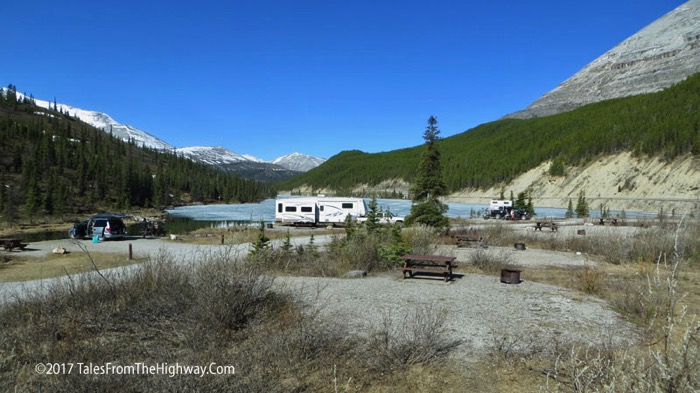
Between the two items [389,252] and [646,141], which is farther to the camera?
[646,141]

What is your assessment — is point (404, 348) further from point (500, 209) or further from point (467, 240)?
point (500, 209)

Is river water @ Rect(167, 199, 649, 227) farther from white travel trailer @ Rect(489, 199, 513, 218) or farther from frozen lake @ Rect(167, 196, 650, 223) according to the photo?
white travel trailer @ Rect(489, 199, 513, 218)

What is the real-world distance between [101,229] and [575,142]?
9907 centimetres

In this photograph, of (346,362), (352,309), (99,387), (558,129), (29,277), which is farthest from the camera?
(558,129)

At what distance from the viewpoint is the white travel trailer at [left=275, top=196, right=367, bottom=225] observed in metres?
37.6

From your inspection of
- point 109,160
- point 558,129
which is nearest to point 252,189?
point 109,160

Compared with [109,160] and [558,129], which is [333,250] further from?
[558,129]

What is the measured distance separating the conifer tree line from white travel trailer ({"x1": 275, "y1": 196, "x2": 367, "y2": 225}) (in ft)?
114

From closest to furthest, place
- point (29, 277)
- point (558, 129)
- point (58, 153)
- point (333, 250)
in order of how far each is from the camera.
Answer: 1. point (29, 277)
2. point (333, 250)
3. point (58, 153)
4. point (558, 129)

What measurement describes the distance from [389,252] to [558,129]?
12319cm

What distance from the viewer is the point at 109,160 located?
358 feet

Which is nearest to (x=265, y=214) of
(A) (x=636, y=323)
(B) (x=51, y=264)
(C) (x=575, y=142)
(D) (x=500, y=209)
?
(D) (x=500, y=209)

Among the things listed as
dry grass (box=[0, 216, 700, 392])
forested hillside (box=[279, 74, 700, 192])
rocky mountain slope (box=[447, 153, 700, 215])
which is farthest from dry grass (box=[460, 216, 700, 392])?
forested hillside (box=[279, 74, 700, 192])

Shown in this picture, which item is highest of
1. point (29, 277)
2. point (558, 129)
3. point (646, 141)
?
point (558, 129)
